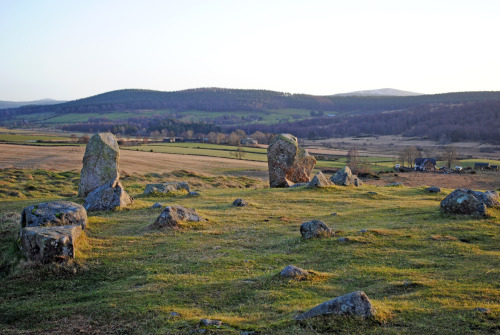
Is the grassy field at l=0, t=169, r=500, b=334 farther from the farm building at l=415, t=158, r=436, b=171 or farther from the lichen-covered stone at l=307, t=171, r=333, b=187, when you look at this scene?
the farm building at l=415, t=158, r=436, b=171

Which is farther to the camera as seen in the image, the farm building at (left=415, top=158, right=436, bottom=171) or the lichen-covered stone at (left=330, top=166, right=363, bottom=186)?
the farm building at (left=415, top=158, right=436, bottom=171)

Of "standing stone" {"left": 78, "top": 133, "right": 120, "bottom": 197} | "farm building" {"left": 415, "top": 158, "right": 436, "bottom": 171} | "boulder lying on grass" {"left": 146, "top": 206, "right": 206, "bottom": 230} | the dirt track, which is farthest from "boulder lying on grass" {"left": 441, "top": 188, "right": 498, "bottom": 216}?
"farm building" {"left": 415, "top": 158, "right": 436, "bottom": 171}

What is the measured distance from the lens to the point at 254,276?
1231 centimetres

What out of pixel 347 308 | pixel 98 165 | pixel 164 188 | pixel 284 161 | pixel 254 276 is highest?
pixel 98 165

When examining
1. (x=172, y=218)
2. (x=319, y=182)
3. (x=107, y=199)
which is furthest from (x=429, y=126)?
(x=172, y=218)

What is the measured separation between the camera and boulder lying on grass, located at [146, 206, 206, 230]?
1825 centimetres

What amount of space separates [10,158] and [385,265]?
58.1 meters

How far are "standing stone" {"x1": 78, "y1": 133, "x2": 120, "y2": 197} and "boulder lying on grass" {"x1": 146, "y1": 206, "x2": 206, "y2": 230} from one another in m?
10.0

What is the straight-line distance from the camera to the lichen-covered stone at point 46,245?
518 inches

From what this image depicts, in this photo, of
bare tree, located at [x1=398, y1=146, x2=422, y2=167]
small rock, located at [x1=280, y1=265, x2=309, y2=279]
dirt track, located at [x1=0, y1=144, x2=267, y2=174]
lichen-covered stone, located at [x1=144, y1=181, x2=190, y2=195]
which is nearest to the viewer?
small rock, located at [x1=280, y1=265, x2=309, y2=279]

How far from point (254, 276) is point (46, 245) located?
625 centimetres

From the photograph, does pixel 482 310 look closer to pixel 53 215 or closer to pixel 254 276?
pixel 254 276

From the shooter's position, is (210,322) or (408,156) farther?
(408,156)

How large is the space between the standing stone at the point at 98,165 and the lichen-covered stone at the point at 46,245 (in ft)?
46.8
